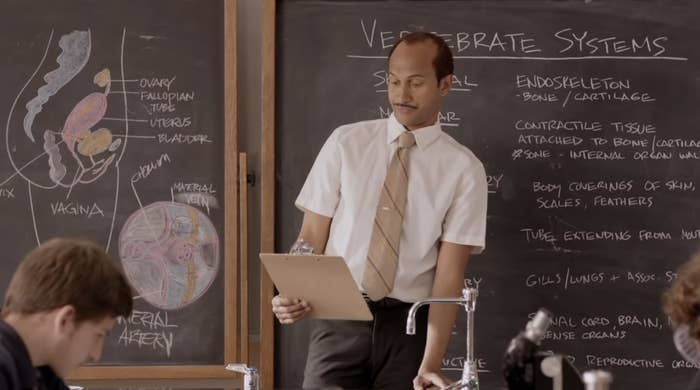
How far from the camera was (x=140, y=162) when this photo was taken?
371 cm

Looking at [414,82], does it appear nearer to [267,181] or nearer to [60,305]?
[267,181]

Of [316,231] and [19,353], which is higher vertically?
[316,231]

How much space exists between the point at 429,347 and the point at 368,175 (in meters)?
0.59

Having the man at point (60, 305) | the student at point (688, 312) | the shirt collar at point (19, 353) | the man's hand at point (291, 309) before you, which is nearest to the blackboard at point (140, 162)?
the man's hand at point (291, 309)

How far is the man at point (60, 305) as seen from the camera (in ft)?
5.92

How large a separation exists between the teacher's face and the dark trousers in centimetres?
58

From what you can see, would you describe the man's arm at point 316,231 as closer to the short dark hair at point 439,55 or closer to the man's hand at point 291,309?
the man's hand at point 291,309

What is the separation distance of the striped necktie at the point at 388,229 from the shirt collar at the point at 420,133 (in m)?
0.02

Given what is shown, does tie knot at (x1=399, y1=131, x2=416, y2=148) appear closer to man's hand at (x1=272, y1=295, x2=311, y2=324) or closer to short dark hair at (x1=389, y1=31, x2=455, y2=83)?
short dark hair at (x1=389, y1=31, x2=455, y2=83)

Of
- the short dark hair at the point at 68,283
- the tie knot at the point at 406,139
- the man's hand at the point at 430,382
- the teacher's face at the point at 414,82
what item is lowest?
the man's hand at the point at 430,382

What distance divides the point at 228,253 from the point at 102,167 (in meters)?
0.55

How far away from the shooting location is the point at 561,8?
12.1 feet

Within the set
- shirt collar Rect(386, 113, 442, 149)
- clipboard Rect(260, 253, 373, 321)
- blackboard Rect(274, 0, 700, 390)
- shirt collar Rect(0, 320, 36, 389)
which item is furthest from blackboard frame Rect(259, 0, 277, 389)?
shirt collar Rect(0, 320, 36, 389)

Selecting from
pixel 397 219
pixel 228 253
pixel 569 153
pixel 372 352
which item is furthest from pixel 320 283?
pixel 569 153
